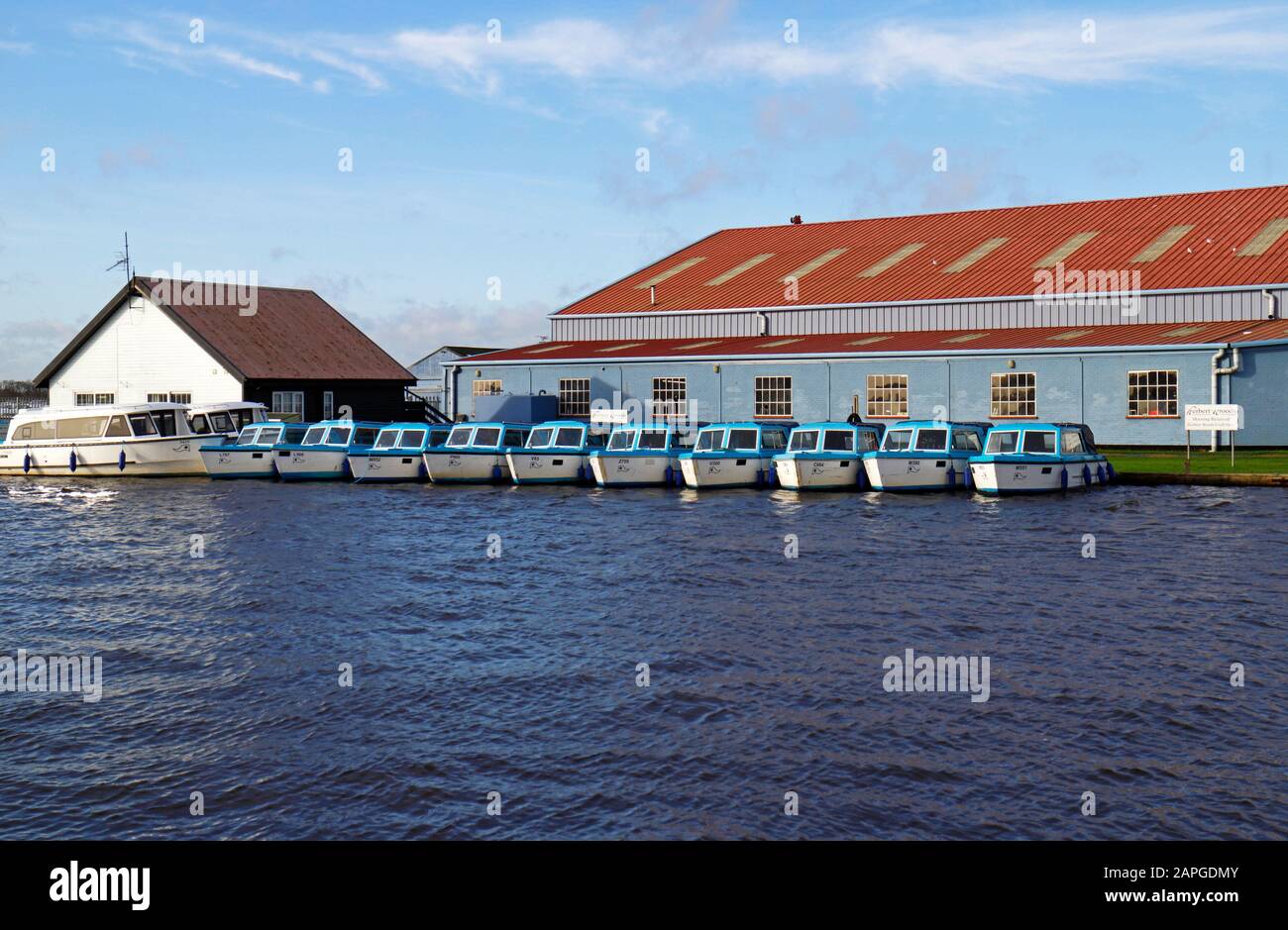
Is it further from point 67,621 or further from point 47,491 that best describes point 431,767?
point 47,491

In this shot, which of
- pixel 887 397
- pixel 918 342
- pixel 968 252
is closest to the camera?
pixel 887 397

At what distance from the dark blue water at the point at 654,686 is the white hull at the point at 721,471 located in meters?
11.1

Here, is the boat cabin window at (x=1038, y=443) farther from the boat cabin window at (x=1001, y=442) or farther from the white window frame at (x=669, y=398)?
the white window frame at (x=669, y=398)

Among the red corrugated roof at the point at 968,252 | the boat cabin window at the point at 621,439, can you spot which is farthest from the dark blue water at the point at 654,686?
the red corrugated roof at the point at 968,252

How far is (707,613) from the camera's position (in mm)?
18141

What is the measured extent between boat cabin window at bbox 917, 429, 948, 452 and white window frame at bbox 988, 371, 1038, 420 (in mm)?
10550

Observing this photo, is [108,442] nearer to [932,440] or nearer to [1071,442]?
[932,440]

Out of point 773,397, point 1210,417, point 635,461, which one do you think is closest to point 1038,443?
point 1210,417

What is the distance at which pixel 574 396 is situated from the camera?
2228 inches

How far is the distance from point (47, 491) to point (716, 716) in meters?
36.1

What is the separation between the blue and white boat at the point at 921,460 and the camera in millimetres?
36344

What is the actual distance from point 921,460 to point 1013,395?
12.0m

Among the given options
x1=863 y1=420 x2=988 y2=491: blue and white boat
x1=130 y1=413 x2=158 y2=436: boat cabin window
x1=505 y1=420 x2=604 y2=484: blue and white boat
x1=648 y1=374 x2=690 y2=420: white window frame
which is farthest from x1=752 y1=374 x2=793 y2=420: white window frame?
x1=130 y1=413 x2=158 y2=436: boat cabin window

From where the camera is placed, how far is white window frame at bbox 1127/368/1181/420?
43.8 metres
